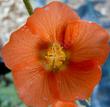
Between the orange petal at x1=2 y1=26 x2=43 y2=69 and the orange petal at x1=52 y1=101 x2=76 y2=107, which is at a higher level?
the orange petal at x1=2 y1=26 x2=43 y2=69

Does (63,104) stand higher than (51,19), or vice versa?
(51,19)

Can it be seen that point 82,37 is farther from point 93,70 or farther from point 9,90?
point 9,90

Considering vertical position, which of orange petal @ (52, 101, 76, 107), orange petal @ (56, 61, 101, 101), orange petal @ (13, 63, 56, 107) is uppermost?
orange petal @ (13, 63, 56, 107)

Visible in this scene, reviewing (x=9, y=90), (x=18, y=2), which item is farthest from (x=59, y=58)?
(x=18, y=2)

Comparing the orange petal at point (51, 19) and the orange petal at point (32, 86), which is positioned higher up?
the orange petal at point (51, 19)
